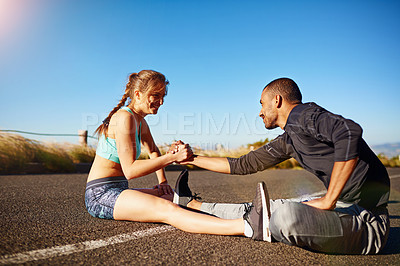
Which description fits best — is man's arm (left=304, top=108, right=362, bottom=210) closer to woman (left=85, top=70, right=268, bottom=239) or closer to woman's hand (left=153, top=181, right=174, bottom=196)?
woman (left=85, top=70, right=268, bottom=239)

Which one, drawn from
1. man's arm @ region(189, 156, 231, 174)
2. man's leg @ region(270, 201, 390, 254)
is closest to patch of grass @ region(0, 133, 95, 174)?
man's arm @ region(189, 156, 231, 174)

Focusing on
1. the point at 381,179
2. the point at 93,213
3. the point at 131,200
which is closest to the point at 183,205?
the point at 131,200

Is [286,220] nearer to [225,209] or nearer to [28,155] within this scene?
[225,209]

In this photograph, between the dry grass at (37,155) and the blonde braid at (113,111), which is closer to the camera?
the blonde braid at (113,111)

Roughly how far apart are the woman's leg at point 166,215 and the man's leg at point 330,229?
0.40m

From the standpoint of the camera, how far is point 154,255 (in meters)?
1.94

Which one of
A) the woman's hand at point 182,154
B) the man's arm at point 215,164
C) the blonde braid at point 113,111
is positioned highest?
the blonde braid at point 113,111

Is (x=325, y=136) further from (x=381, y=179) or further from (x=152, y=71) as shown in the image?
(x=152, y=71)

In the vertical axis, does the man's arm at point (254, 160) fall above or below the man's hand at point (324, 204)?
above

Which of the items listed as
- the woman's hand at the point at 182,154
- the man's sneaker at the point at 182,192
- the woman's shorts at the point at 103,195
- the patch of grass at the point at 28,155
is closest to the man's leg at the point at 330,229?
the man's sneaker at the point at 182,192

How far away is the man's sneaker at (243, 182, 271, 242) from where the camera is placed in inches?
86.3

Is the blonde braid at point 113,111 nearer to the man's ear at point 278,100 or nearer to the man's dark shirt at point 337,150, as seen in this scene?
the man's ear at point 278,100

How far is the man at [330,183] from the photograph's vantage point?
200cm

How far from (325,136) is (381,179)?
601 mm
